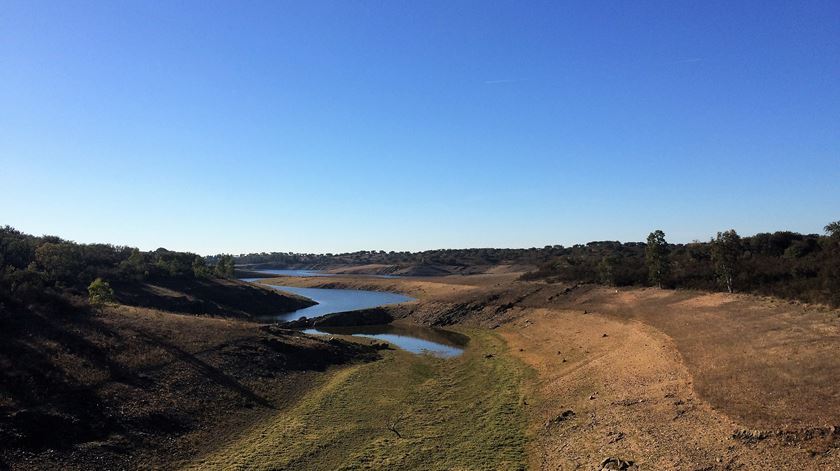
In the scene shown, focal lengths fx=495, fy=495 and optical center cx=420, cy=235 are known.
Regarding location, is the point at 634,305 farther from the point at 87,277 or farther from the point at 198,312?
the point at 87,277

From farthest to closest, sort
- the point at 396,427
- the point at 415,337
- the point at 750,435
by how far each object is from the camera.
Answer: the point at 415,337 < the point at 396,427 < the point at 750,435

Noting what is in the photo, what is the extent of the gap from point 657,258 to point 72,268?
98887 millimetres

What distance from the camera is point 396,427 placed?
29531mm

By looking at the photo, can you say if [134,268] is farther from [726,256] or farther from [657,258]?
[726,256]

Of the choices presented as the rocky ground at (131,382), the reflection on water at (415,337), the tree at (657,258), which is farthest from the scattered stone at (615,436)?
the tree at (657,258)

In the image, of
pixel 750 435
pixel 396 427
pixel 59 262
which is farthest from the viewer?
pixel 59 262

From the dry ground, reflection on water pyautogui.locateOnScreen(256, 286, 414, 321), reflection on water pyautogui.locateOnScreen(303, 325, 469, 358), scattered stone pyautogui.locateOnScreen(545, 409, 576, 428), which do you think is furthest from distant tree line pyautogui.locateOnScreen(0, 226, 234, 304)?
the dry ground

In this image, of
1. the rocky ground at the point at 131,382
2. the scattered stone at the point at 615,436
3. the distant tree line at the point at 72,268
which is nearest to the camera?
the scattered stone at the point at 615,436

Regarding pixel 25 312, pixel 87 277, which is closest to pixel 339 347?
pixel 25 312

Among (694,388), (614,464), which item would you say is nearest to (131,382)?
(614,464)

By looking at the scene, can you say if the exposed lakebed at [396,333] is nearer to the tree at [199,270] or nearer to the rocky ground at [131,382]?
the rocky ground at [131,382]

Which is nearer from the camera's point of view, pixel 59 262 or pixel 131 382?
pixel 131 382

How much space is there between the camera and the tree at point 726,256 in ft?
197

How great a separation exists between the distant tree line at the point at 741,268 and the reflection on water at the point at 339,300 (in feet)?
161
